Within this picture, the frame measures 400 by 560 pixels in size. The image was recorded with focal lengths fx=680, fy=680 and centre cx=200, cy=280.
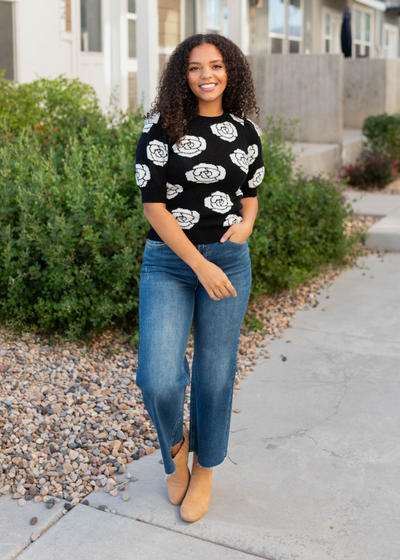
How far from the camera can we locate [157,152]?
2301 millimetres

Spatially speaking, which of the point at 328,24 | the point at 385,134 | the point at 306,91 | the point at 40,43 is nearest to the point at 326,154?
the point at 385,134

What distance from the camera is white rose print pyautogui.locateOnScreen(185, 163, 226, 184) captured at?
7.70 ft

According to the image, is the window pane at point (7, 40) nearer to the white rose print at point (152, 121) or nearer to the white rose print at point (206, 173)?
the white rose print at point (152, 121)

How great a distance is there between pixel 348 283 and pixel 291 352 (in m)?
1.73

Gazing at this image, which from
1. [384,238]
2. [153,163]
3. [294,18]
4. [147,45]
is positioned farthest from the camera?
[294,18]

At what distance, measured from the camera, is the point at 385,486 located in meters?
2.91

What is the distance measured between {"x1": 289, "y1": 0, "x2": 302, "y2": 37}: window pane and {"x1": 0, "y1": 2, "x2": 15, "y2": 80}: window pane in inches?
404

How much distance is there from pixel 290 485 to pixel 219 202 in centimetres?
129

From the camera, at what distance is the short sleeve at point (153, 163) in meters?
2.30

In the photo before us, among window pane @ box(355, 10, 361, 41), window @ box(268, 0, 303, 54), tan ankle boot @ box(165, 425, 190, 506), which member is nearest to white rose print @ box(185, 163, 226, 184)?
tan ankle boot @ box(165, 425, 190, 506)

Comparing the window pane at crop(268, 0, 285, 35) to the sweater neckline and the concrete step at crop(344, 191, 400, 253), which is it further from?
the sweater neckline

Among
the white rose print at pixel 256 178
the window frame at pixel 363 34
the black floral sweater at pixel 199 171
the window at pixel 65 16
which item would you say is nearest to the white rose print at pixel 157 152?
the black floral sweater at pixel 199 171

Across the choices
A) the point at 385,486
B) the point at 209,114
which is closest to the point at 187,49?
the point at 209,114

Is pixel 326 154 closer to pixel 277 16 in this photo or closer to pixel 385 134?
pixel 385 134
